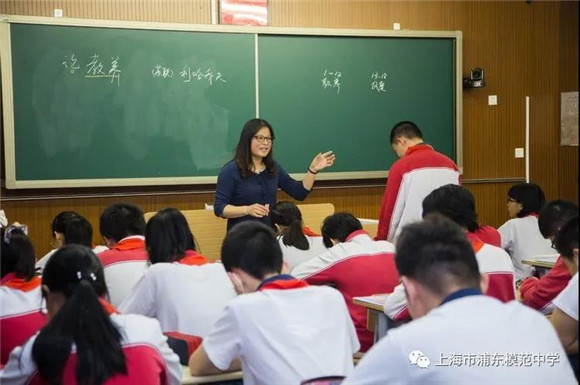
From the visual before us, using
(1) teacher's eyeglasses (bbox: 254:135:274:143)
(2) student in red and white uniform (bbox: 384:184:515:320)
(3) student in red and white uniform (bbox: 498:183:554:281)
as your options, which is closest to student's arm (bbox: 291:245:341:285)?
(2) student in red and white uniform (bbox: 384:184:515:320)

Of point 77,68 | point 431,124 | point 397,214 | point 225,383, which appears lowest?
point 225,383

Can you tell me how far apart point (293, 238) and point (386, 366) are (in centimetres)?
274

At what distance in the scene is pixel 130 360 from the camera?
2082mm

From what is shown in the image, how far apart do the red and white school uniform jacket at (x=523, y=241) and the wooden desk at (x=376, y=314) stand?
1.68 m

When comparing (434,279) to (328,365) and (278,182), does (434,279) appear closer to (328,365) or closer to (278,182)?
(328,365)

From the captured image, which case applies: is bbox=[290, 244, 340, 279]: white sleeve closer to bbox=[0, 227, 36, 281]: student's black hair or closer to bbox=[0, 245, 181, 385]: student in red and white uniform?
bbox=[0, 227, 36, 281]: student's black hair

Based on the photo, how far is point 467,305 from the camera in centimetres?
152

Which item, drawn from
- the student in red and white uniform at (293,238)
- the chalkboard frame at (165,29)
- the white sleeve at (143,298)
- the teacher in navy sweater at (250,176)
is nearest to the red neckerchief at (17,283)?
the white sleeve at (143,298)

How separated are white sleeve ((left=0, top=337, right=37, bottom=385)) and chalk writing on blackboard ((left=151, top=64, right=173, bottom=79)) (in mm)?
3962

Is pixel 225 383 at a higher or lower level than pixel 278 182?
lower

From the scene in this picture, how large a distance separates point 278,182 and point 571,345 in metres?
2.56

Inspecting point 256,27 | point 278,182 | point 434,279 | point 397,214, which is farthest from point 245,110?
point 434,279

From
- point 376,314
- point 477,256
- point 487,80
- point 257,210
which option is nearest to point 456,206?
point 477,256

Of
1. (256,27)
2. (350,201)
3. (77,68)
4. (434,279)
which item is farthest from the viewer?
(350,201)
